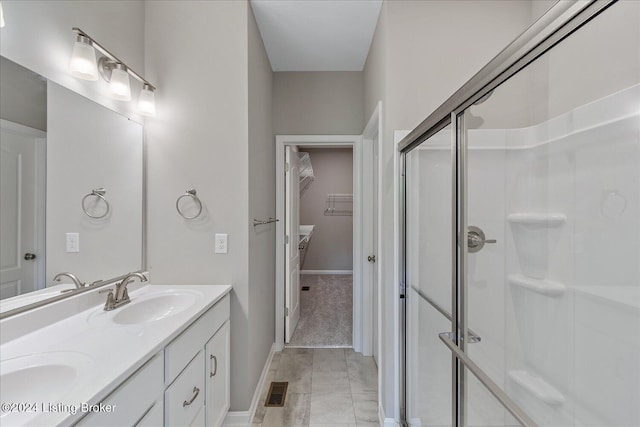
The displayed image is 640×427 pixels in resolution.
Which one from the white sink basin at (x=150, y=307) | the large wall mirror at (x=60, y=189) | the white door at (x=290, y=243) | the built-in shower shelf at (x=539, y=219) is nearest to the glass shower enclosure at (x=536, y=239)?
the built-in shower shelf at (x=539, y=219)

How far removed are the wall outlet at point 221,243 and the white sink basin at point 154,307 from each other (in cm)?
30

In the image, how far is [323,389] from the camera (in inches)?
82.4

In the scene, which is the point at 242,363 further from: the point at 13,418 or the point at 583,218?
the point at 583,218

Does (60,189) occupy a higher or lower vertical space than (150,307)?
higher

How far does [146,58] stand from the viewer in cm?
175

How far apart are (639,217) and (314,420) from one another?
197cm

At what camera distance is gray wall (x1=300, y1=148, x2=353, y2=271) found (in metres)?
5.76

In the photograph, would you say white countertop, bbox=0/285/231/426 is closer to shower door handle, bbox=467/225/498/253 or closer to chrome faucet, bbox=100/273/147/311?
chrome faucet, bbox=100/273/147/311

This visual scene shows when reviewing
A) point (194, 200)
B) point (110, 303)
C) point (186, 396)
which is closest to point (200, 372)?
point (186, 396)

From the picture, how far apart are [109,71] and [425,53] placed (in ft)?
→ 6.15

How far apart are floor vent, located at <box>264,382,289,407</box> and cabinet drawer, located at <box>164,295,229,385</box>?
821mm

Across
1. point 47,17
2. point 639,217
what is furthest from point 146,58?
point 639,217

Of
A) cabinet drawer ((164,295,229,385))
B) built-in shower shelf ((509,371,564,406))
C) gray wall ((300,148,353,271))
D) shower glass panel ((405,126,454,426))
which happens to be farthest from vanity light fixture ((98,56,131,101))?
gray wall ((300,148,353,271))

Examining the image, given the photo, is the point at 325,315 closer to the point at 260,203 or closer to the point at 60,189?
the point at 260,203
